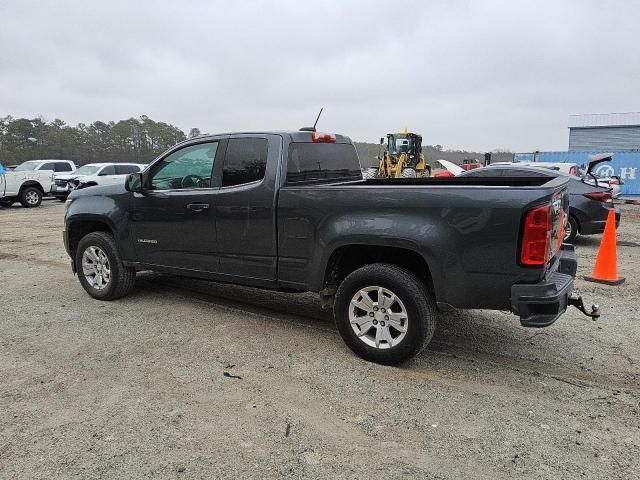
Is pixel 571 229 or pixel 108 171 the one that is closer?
pixel 571 229

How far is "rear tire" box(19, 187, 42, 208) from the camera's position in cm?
1870

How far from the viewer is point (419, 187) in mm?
3547

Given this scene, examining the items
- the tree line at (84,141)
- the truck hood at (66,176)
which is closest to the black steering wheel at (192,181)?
the truck hood at (66,176)

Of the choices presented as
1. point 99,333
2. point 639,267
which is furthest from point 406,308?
point 639,267

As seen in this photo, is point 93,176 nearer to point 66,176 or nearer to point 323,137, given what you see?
point 66,176

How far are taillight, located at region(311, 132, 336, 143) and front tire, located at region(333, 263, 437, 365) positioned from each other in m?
1.52

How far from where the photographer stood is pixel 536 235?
317 centimetres

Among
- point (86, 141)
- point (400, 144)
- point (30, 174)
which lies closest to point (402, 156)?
point (400, 144)

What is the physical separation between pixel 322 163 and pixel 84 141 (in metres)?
52.1

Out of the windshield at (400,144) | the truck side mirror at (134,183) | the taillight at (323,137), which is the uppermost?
the windshield at (400,144)

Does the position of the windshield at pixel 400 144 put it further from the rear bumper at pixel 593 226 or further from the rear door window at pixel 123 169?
the rear bumper at pixel 593 226

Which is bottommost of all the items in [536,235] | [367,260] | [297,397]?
[297,397]

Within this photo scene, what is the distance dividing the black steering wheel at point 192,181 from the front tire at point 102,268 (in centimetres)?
124

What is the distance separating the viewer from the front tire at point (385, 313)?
142 inches
